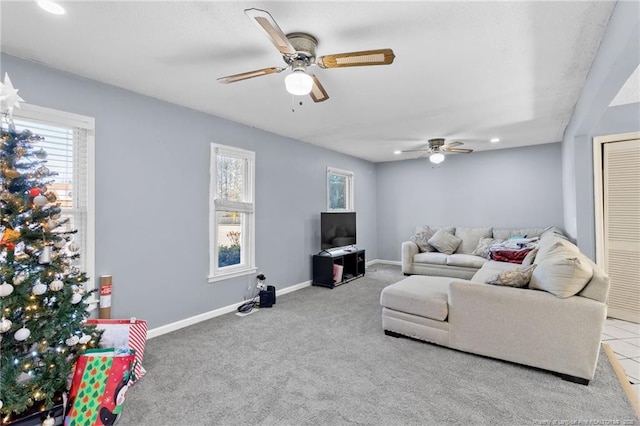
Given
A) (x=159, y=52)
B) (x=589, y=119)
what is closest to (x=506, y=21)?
(x=589, y=119)

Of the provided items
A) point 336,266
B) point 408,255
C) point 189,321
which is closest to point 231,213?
point 189,321

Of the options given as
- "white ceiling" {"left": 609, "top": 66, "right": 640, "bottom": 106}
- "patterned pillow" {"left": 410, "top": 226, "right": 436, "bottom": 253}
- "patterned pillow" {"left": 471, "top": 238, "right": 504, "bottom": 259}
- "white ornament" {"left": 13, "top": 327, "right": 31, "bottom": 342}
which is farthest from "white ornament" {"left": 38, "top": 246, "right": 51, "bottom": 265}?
"patterned pillow" {"left": 471, "top": 238, "right": 504, "bottom": 259}

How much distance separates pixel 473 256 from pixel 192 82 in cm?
514

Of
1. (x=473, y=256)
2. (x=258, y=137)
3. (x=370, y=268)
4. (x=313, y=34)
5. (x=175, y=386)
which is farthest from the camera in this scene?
(x=370, y=268)

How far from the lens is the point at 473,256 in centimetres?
530

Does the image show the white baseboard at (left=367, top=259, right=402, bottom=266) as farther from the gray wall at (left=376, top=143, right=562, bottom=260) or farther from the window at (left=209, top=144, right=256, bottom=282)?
the window at (left=209, top=144, right=256, bottom=282)

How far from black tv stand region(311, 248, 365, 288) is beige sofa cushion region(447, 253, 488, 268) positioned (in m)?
1.63

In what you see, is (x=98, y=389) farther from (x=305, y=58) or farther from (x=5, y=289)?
(x=305, y=58)

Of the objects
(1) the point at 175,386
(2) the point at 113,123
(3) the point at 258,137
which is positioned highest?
(3) the point at 258,137

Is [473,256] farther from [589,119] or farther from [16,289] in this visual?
[16,289]

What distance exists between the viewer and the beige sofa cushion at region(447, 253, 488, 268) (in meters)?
5.01

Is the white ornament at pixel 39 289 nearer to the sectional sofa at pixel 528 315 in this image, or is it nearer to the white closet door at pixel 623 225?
the sectional sofa at pixel 528 315

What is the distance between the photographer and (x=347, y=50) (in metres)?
2.22

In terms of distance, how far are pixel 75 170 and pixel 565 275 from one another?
4171 millimetres
